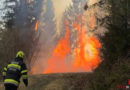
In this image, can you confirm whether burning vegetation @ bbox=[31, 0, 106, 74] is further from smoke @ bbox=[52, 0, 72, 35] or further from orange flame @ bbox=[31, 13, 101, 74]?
smoke @ bbox=[52, 0, 72, 35]

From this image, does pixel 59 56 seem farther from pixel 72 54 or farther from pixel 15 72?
pixel 15 72

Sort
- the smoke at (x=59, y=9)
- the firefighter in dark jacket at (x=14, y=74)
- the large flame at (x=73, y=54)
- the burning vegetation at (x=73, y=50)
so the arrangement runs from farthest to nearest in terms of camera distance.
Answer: the smoke at (x=59, y=9)
the burning vegetation at (x=73, y=50)
the large flame at (x=73, y=54)
the firefighter in dark jacket at (x=14, y=74)

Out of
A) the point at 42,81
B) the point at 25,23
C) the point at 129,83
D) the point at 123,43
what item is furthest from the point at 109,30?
the point at 25,23

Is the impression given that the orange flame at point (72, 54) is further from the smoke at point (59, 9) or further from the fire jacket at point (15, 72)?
the fire jacket at point (15, 72)

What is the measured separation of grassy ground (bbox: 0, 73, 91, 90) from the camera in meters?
9.59

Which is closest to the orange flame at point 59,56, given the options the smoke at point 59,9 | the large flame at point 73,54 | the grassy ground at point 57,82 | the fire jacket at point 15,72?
the large flame at point 73,54

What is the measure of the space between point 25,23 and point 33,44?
137 inches

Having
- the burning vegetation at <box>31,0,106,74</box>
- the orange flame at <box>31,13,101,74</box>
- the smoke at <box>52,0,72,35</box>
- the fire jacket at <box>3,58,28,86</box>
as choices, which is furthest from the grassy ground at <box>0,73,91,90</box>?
the smoke at <box>52,0,72,35</box>

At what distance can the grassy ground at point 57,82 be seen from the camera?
9.59 meters

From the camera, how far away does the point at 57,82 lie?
35.8 feet

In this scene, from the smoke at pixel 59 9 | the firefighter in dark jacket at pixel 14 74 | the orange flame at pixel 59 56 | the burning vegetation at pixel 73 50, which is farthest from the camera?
the smoke at pixel 59 9

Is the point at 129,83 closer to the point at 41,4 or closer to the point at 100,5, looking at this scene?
the point at 100,5

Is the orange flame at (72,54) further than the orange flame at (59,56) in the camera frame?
No

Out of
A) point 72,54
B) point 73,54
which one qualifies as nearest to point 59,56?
point 72,54
